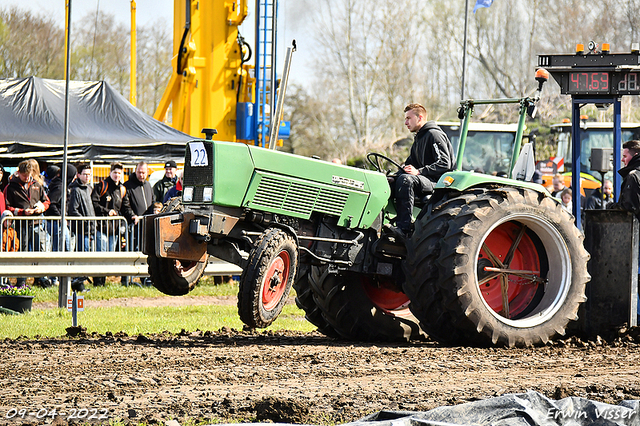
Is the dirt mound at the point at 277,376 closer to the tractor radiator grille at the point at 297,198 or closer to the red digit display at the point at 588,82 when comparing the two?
the tractor radiator grille at the point at 297,198

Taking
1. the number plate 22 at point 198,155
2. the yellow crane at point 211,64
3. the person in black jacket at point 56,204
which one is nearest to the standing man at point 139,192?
the person in black jacket at point 56,204

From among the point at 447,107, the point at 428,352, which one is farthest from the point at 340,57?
the point at 428,352

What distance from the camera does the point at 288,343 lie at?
7.96 meters

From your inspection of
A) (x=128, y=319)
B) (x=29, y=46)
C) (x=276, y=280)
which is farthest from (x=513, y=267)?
(x=29, y=46)

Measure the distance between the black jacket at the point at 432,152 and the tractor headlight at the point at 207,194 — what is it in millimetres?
2052

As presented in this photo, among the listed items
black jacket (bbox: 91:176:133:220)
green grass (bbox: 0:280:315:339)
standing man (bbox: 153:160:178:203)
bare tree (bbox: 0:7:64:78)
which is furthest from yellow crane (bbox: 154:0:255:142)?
bare tree (bbox: 0:7:64:78)

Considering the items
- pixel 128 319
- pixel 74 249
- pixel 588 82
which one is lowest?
pixel 128 319

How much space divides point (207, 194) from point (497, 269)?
2767mm

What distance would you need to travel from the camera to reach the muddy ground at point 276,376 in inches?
191

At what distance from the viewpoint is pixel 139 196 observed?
14.0 m

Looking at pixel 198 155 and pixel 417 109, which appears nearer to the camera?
pixel 198 155

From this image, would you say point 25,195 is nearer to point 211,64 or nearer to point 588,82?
point 211,64

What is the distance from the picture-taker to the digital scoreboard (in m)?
8.80

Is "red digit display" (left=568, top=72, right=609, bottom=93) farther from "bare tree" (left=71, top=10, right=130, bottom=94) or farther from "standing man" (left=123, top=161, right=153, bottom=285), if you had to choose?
"bare tree" (left=71, top=10, right=130, bottom=94)
